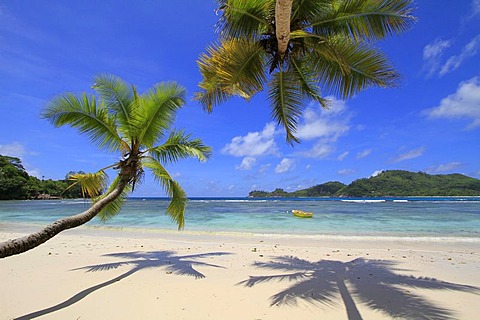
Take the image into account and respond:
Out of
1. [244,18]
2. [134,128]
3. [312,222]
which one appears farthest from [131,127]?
[312,222]

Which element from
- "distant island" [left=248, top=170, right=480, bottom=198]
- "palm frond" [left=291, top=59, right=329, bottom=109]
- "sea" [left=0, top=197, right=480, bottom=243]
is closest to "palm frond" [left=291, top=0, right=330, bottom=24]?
"palm frond" [left=291, top=59, right=329, bottom=109]

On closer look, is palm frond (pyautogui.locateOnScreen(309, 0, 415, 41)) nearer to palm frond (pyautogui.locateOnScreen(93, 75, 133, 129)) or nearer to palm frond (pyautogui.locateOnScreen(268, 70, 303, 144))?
palm frond (pyautogui.locateOnScreen(268, 70, 303, 144))

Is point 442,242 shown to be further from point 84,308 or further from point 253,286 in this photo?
point 84,308

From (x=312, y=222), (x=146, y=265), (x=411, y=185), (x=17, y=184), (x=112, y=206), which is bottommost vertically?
(x=146, y=265)

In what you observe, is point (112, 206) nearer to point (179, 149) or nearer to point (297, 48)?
point (179, 149)

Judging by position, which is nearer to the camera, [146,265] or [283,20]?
[283,20]

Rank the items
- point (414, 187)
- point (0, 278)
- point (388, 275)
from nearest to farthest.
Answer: point (0, 278), point (388, 275), point (414, 187)

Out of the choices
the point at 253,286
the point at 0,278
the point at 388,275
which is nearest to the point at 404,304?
the point at 388,275

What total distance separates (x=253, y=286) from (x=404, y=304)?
2.25 m

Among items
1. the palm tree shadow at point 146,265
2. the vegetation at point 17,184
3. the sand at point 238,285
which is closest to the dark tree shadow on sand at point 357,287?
the sand at point 238,285

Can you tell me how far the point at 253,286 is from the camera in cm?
495

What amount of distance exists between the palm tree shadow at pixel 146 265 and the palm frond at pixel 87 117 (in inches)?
105

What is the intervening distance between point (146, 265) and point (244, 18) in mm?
5547

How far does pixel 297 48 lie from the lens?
5332 millimetres
